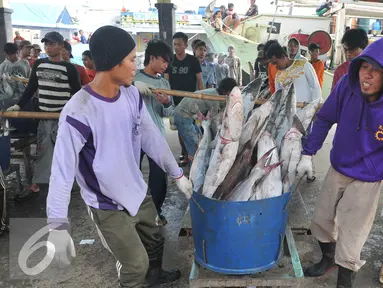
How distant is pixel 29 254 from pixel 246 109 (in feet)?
7.17

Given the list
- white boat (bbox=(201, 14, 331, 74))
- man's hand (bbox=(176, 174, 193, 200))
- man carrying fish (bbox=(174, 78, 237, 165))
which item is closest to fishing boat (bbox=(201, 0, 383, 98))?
white boat (bbox=(201, 14, 331, 74))

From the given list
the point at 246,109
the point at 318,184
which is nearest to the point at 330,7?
the point at 318,184

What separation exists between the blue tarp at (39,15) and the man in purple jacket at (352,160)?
20496 mm

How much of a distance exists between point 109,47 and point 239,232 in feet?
3.92

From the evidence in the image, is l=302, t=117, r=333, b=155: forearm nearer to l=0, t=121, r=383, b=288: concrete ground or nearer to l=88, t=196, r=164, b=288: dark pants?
l=0, t=121, r=383, b=288: concrete ground

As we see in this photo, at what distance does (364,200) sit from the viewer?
212cm

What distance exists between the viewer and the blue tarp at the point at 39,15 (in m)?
19.6

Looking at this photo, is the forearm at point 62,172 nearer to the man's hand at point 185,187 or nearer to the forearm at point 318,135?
the man's hand at point 185,187

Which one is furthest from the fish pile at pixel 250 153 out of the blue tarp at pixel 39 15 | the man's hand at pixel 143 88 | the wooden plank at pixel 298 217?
the blue tarp at pixel 39 15

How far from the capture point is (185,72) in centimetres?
475

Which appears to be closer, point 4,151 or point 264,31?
point 4,151

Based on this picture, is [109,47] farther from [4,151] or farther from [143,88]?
[4,151]

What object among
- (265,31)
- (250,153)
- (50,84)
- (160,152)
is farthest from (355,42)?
(265,31)

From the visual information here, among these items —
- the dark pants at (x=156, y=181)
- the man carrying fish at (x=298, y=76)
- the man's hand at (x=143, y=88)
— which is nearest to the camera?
the man's hand at (x=143, y=88)
